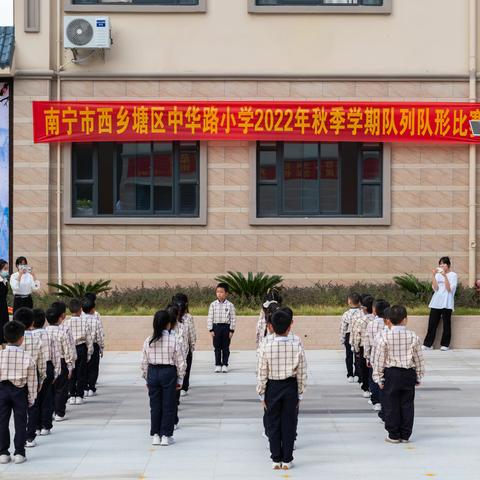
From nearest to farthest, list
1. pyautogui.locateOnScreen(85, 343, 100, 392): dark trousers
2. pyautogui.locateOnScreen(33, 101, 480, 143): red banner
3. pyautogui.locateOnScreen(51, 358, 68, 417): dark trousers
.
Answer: pyautogui.locateOnScreen(51, 358, 68, 417): dark trousers → pyautogui.locateOnScreen(85, 343, 100, 392): dark trousers → pyautogui.locateOnScreen(33, 101, 480, 143): red banner

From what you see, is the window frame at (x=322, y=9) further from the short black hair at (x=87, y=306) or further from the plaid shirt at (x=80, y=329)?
the plaid shirt at (x=80, y=329)

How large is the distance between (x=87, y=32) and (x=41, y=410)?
38.6 feet

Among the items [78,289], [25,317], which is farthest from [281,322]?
[78,289]

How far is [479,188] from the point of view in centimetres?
2297

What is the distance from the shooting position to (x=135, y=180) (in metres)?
23.3

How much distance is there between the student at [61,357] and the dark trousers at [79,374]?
111 centimetres

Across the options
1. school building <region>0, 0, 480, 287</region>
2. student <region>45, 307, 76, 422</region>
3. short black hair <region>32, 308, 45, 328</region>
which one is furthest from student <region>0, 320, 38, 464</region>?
school building <region>0, 0, 480, 287</region>

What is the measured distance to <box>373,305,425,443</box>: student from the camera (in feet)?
38.9

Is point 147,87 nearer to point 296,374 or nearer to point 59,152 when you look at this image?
point 59,152

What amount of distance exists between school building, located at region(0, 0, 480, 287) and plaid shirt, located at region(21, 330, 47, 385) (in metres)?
11.4

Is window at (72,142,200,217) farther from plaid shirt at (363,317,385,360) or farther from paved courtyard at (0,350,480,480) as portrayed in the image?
plaid shirt at (363,317,385,360)

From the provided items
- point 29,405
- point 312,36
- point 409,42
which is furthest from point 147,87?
point 29,405

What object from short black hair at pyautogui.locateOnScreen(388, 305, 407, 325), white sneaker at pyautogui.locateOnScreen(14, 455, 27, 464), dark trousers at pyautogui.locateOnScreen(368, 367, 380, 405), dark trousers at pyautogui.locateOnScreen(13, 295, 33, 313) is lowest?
white sneaker at pyautogui.locateOnScreen(14, 455, 27, 464)

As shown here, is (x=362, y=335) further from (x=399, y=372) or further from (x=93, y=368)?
(x=93, y=368)
